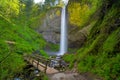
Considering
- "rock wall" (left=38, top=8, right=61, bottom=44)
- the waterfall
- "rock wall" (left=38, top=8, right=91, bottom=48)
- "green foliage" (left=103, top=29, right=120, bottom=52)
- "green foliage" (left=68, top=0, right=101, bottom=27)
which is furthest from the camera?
"rock wall" (left=38, top=8, right=61, bottom=44)

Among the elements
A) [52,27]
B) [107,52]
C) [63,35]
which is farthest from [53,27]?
[107,52]

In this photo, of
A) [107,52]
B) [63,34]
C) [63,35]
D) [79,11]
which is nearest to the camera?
[107,52]

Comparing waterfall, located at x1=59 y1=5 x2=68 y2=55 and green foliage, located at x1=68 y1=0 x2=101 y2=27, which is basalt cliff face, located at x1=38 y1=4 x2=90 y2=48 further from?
green foliage, located at x1=68 y1=0 x2=101 y2=27

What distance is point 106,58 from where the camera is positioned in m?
13.8

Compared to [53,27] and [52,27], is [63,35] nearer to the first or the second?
[53,27]

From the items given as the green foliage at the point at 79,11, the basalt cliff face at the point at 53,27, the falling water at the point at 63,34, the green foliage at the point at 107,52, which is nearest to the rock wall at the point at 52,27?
the basalt cliff face at the point at 53,27

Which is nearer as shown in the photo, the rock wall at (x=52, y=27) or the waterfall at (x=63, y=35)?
the waterfall at (x=63, y=35)

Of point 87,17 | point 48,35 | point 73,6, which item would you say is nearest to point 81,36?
point 87,17

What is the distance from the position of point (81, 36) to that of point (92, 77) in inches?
932

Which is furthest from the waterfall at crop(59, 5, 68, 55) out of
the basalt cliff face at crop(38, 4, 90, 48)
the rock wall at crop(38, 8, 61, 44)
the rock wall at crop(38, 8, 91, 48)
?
the rock wall at crop(38, 8, 61, 44)

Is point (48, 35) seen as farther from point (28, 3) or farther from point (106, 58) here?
point (106, 58)

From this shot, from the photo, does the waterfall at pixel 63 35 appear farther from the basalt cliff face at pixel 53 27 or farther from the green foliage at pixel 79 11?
the green foliage at pixel 79 11

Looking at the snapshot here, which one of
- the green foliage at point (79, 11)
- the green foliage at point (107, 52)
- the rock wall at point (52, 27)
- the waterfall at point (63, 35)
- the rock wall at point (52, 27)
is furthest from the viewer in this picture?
the rock wall at point (52, 27)

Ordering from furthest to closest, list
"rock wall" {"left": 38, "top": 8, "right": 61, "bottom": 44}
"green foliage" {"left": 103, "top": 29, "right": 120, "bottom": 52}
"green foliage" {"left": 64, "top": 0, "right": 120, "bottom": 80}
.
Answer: "rock wall" {"left": 38, "top": 8, "right": 61, "bottom": 44} → "green foliage" {"left": 103, "top": 29, "right": 120, "bottom": 52} → "green foliage" {"left": 64, "top": 0, "right": 120, "bottom": 80}
